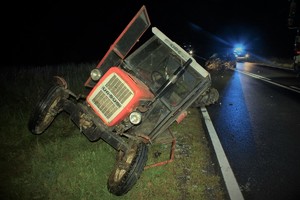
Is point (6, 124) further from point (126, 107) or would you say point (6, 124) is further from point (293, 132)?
point (293, 132)

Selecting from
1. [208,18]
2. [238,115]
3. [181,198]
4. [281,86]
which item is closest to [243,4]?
[208,18]

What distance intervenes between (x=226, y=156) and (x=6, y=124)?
4815 millimetres

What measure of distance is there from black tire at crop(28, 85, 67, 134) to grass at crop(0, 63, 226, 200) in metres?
0.47

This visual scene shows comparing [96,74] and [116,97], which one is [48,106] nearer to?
[96,74]

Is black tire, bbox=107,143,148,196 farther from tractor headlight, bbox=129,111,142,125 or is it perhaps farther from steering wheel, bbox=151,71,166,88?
steering wheel, bbox=151,71,166,88

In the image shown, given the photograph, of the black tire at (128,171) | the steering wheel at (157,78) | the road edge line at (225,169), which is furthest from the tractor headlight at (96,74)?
the road edge line at (225,169)

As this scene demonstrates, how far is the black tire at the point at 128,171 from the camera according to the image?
13.4ft

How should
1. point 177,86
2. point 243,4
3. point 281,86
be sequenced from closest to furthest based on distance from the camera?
point 177,86 → point 281,86 → point 243,4

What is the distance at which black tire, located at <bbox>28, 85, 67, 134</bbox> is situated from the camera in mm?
5207

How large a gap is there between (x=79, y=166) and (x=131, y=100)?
1.50 m

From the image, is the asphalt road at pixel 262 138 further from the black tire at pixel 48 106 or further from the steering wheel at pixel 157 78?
the black tire at pixel 48 106

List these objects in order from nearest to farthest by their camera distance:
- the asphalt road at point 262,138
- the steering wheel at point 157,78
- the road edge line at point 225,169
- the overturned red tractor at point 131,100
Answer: the road edge line at point 225,169, the overturned red tractor at point 131,100, the asphalt road at point 262,138, the steering wheel at point 157,78

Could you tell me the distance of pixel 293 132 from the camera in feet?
22.6

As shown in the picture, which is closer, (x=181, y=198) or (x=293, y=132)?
(x=181, y=198)
